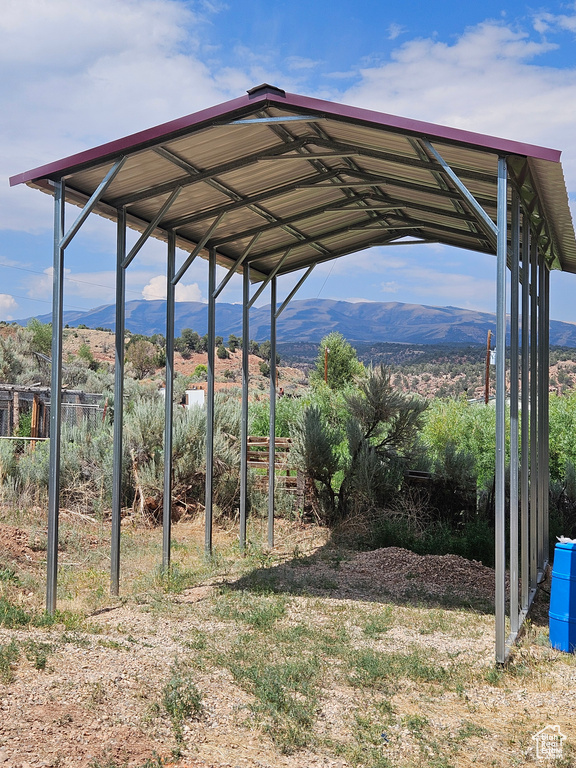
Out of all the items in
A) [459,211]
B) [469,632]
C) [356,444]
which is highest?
[459,211]

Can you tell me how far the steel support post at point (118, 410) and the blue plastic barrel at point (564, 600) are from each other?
13.4ft

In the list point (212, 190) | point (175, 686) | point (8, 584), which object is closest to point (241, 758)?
point (175, 686)

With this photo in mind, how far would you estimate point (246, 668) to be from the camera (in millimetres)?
5023

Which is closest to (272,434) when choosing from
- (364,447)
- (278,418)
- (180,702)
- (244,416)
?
(244,416)

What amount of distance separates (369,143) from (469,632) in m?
4.44

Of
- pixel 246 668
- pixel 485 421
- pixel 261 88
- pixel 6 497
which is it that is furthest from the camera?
pixel 485 421

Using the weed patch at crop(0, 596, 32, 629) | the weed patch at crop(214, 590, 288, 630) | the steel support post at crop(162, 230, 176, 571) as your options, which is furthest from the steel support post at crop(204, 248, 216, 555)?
the weed patch at crop(0, 596, 32, 629)

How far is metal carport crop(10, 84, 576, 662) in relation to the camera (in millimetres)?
5480

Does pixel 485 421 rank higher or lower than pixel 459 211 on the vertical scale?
lower

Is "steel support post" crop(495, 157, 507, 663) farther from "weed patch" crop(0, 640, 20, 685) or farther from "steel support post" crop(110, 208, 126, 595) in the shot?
"steel support post" crop(110, 208, 126, 595)

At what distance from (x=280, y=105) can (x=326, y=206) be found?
260 centimetres

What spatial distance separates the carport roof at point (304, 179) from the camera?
571 centimetres

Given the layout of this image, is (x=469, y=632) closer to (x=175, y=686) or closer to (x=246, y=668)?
(x=246, y=668)

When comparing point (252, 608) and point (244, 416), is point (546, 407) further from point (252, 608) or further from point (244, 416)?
point (252, 608)
